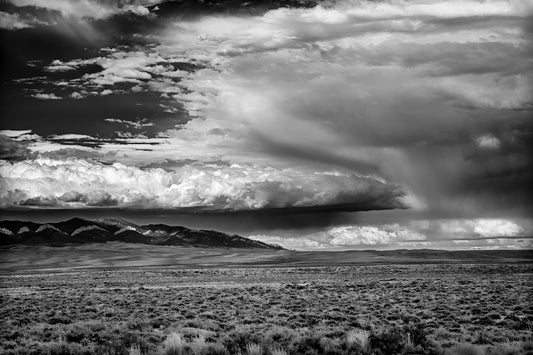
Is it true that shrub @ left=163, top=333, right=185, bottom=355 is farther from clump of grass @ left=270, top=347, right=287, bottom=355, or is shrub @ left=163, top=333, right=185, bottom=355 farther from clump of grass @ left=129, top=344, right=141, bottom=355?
clump of grass @ left=270, top=347, right=287, bottom=355

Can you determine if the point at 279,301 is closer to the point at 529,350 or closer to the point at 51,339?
the point at 51,339

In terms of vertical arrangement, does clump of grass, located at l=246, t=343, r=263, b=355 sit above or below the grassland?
above

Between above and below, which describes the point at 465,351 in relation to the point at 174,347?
above

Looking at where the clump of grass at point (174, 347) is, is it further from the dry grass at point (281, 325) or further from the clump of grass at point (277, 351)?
the clump of grass at point (277, 351)

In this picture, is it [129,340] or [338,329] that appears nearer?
[129,340]

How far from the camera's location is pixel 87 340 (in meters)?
17.1

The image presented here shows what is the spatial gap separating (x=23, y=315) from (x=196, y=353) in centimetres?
1665

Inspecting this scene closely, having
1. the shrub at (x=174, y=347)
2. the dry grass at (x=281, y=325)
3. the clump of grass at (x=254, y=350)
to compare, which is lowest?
the dry grass at (x=281, y=325)

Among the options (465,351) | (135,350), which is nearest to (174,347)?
(135,350)

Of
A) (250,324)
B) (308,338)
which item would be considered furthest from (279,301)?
(308,338)

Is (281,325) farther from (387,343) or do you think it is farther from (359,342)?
(387,343)

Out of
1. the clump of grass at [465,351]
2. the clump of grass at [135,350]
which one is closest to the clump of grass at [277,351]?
the clump of grass at [135,350]

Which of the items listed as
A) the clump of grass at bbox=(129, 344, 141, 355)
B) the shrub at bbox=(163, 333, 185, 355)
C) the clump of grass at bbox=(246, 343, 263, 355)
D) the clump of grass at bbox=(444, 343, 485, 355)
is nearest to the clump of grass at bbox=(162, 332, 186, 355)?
the shrub at bbox=(163, 333, 185, 355)

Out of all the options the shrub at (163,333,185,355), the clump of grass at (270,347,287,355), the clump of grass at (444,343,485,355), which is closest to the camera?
the clump of grass at (270,347,287,355)
